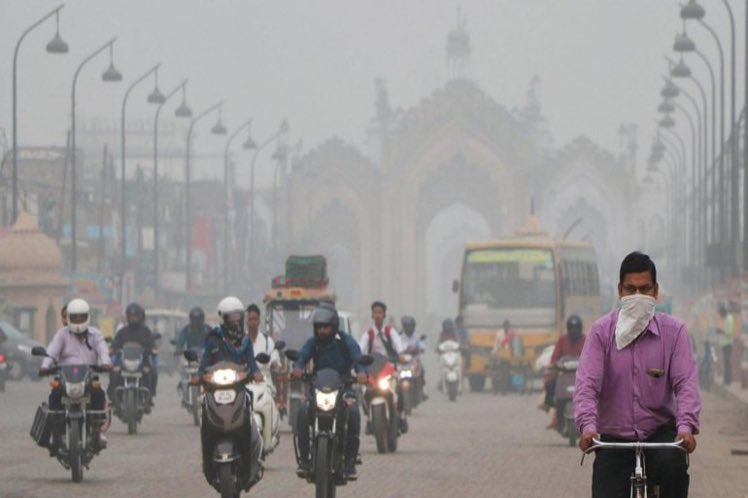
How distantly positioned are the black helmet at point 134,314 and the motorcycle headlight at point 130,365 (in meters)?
0.49

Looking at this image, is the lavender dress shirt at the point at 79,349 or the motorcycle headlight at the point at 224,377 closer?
the motorcycle headlight at the point at 224,377

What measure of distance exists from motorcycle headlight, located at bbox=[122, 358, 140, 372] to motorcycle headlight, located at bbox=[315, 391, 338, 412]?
32.1ft

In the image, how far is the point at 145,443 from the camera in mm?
23828

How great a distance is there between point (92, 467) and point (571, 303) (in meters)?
28.8

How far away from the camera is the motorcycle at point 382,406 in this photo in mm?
22312

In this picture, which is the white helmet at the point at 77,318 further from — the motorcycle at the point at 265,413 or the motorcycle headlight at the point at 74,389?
the motorcycle at the point at 265,413

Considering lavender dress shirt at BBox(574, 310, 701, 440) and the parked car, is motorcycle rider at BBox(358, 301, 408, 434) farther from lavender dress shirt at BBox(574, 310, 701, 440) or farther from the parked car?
the parked car

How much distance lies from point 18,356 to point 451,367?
1029 cm

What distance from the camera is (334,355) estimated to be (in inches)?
647

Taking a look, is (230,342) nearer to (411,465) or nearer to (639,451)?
(411,465)

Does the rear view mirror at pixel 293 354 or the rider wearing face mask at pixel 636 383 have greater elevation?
the rider wearing face mask at pixel 636 383

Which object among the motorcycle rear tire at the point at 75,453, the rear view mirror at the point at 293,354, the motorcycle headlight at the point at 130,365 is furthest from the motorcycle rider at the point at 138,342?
the rear view mirror at the point at 293,354

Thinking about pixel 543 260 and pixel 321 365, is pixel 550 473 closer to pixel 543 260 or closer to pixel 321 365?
pixel 321 365

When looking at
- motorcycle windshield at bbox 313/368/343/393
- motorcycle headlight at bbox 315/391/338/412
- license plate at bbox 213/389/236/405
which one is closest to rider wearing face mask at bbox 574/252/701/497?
license plate at bbox 213/389/236/405
